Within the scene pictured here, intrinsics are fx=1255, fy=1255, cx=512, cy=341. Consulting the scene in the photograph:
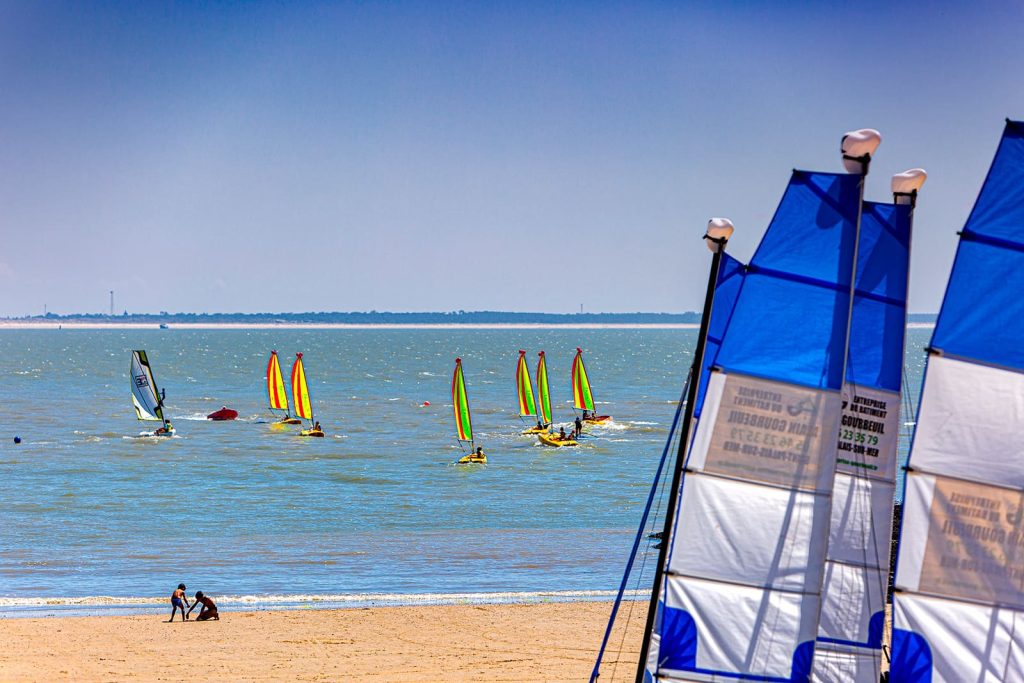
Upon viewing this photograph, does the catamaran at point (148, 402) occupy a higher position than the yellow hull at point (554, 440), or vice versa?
the catamaran at point (148, 402)

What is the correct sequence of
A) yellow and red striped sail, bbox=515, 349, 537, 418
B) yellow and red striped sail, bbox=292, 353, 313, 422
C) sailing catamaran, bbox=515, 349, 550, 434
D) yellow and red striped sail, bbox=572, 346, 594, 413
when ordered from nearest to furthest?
sailing catamaran, bbox=515, 349, 550, 434 < yellow and red striped sail, bbox=515, 349, 537, 418 < yellow and red striped sail, bbox=292, 353, 313, 422 < yellow and red striped sail, bbox=572, 346, 594, 413

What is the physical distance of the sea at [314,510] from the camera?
111 ft

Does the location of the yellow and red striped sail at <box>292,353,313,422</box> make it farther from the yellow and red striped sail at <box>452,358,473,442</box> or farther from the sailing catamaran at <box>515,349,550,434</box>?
the yellow and red striped sail at <box>452,358,473,442</box>

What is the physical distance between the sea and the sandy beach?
197cm

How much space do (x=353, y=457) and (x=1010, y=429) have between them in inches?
2276

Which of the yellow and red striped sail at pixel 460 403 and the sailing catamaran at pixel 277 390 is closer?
the yellow and red striped sail at pixel 460 403

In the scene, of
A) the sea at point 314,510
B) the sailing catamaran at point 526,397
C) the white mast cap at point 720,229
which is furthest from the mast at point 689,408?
the sailing catamaran at point 526,397

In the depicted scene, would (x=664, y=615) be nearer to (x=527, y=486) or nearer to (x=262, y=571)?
(x=262, y=571)

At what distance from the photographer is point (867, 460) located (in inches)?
527

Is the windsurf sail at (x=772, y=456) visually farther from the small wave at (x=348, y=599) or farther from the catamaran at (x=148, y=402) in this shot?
the catamaran at (x=148, y=402)

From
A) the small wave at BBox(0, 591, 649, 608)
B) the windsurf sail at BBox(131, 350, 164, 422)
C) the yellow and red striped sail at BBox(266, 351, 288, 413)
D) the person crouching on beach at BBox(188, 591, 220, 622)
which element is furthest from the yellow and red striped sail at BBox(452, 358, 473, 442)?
the person crouching on beach at BBox(188, 591, 220, 622)

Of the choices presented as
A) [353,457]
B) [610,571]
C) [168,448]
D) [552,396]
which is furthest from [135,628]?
[552,396]

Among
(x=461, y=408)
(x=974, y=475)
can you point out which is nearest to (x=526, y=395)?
(x=461, y=408)

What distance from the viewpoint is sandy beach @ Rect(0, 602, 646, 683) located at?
24344 millimetres
